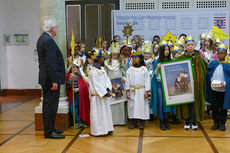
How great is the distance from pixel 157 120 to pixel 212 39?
1.91m

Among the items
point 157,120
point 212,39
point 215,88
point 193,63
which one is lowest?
point 157,120

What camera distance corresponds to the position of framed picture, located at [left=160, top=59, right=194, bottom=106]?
16.0 ft

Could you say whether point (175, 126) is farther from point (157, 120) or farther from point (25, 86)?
point (25, 86)

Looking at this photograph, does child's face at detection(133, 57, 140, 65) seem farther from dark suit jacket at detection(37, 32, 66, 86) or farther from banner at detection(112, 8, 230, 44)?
banner at detection(112, 8, 230, 44)

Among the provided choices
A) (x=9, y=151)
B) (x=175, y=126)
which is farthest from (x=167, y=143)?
(x=9, y=151)

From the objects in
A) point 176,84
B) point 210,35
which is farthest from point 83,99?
point 210,35

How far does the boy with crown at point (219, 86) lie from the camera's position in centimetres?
467

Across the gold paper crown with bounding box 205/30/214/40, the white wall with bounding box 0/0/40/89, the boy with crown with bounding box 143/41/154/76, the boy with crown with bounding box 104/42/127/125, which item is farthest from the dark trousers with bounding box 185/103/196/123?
the white wall with bounding box 0/0/40/89

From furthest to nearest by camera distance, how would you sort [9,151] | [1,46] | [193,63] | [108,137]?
[1,46] → [193,63] → [108,137] → [9,151]

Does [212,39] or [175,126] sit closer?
[175,126]

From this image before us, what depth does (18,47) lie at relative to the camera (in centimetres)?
924

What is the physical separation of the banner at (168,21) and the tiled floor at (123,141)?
3845mm

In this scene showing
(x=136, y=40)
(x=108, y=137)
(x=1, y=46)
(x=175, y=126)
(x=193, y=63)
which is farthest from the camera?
(x=1, y=46)

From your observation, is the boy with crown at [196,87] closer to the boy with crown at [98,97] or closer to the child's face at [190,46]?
the child's face at [190,46]
